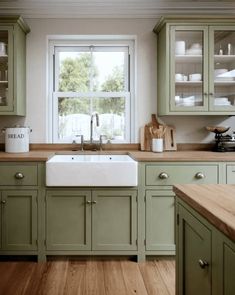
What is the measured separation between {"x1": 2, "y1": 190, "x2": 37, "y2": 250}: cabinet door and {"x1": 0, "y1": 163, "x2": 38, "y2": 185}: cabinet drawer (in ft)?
0.30

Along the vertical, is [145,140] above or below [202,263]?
above

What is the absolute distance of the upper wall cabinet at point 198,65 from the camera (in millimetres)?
3216

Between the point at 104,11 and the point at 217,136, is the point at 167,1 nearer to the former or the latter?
the point at 104,11

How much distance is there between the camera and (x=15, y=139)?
10.7 ft

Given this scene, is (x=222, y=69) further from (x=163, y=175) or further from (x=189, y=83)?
(x=163, y=175)

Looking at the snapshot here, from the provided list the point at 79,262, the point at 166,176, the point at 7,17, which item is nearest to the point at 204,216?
the point at 166,176

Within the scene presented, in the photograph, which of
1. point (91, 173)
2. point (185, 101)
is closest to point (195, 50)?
point (185, 101)

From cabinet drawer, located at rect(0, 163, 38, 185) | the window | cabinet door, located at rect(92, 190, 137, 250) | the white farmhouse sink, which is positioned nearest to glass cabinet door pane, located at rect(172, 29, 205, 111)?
the window

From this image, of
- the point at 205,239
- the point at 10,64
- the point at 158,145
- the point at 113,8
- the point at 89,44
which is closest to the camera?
the point at 205,239

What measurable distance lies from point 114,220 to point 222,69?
171cm

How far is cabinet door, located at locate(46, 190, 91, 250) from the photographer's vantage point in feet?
9.60

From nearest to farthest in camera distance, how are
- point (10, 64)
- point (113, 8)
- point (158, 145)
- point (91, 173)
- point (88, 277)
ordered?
point (88, 277)
point (91, 173)
point (10, 64)
point (158, 145)
point (113, 8)

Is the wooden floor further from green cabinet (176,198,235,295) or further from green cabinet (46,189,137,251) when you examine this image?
green cabinet (176,198,235,295)

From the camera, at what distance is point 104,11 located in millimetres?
3541
